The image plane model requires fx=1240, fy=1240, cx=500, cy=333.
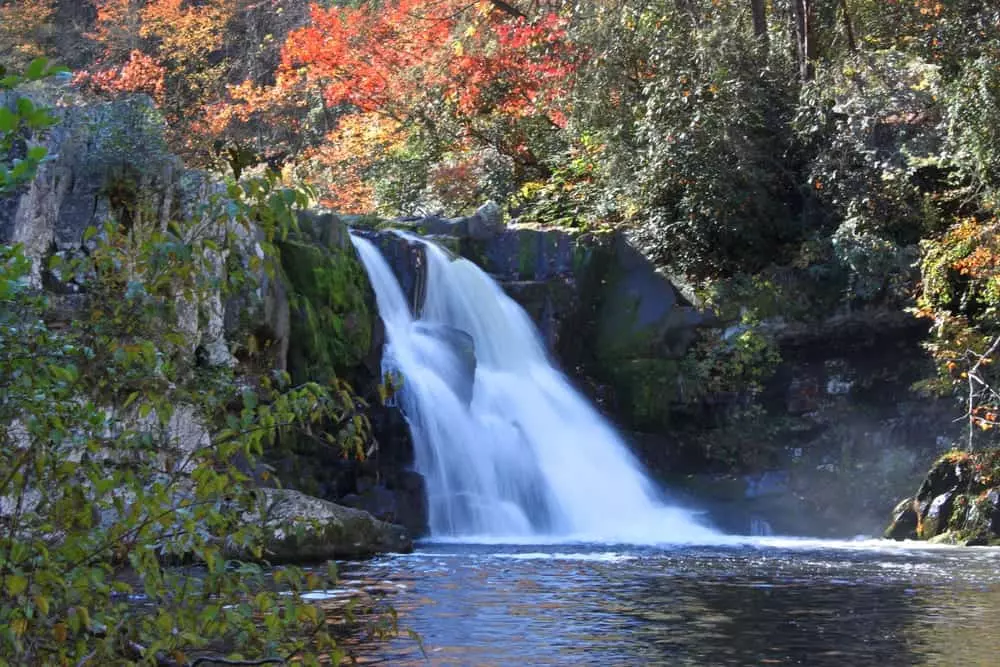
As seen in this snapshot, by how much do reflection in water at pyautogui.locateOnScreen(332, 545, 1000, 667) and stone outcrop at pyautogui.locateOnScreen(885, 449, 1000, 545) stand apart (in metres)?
1.57

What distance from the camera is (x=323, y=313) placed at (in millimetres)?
15547

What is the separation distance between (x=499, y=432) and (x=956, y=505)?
18.7 feet

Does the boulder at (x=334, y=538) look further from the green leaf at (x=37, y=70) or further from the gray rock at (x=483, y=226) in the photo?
the green leaf at (x=37, y=70)

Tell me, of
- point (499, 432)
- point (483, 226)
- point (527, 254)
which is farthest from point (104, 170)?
point (527, 254)

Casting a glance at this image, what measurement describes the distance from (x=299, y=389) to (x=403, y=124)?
2148 cm

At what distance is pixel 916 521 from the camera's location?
15.2m

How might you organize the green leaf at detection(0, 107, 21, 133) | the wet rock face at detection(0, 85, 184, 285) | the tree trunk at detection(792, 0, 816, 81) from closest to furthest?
the green leaf at detection(0, 107, 21, 133)
the wet rock face at detection(0, 85, 184, 285)
the tree trunk at detection(792, 0, 816, 81)

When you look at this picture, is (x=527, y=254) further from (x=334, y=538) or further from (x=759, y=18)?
(x=334, y=538)

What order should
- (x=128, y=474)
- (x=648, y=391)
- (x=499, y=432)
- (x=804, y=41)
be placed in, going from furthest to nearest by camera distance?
(x=804, y=41) → (x=648, y=391) → (x=499, y=432) → (x=128, y=474)

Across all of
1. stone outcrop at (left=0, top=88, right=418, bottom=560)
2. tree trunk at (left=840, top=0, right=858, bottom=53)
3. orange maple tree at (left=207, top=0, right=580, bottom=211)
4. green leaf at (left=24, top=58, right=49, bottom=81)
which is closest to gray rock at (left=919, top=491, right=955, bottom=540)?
stone outcrop at (left=0, top=88, right=418, bottom=560)

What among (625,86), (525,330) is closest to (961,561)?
(525,330)

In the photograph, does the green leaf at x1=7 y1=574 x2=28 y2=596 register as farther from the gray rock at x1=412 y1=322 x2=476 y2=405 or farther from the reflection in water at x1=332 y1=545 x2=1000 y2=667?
the gray rock at x1=412 y1=322 x2=476 y2=405

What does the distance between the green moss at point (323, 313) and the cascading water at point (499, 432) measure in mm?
563

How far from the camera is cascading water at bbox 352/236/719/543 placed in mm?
15203
